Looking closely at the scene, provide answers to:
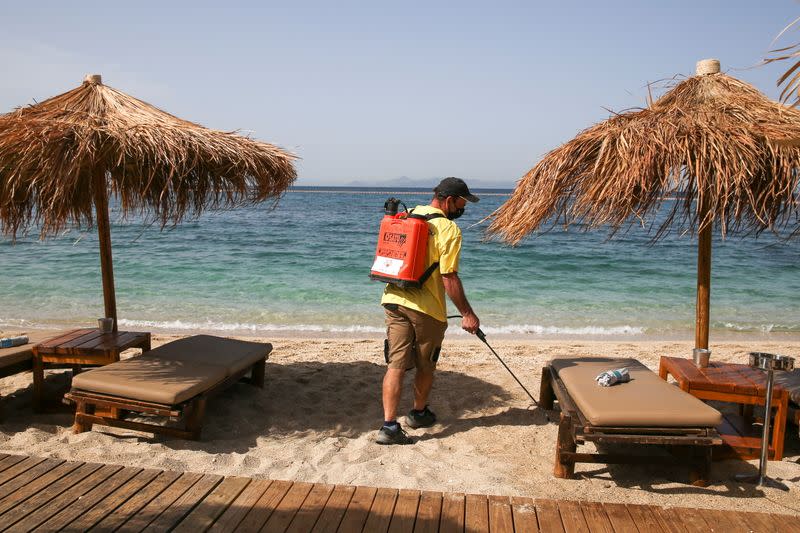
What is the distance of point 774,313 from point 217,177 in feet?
30.8

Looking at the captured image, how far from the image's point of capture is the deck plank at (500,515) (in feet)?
8.32

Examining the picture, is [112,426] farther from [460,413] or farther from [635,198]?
[635,198]

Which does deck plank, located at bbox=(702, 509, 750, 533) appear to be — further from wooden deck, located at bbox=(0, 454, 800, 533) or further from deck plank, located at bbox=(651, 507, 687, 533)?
deck plank, located at bbox=(651, 507, 687, 533)

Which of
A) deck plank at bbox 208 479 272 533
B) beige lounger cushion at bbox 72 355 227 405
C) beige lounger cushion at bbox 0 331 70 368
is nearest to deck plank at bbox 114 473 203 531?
deck plank at bbox 208 479 272 533

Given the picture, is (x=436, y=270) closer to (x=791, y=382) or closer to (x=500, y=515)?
(x=500, y=515)

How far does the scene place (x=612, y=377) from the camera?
365cm

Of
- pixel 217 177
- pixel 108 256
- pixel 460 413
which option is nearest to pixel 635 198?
pixel 460 413

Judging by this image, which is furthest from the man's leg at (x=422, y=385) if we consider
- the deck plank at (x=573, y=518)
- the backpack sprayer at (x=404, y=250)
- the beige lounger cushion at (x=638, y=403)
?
the deck plank at (x=573, y=518)

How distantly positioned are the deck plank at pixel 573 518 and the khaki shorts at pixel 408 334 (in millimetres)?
1422

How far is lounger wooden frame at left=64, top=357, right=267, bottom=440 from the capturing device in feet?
11.9

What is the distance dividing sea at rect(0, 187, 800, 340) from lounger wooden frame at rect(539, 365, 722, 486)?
1986mm

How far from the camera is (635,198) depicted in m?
3.72

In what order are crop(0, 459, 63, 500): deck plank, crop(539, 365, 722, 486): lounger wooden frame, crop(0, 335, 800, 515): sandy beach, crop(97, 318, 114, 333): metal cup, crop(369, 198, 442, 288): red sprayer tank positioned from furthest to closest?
crop(97, 318, 114, 333): metal cup
crop(369, 198, 442, 288): red sprayer tank
crop(0, 335, 800, 515): sandy beach
crop(539, 365, 722, 486): lounger wooden frame
crop(0, 459, 63, 500): deck plank

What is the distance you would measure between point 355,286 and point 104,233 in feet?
24.9
